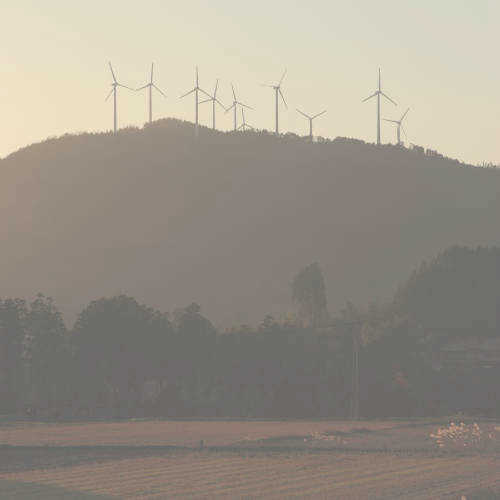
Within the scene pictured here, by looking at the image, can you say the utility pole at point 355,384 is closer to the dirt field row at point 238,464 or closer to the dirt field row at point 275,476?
the dirt field row at point 238,464

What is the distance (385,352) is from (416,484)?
3329 inches

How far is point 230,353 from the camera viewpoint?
459 feet

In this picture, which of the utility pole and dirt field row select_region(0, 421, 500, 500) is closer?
dirt field row select_region(0, 421, 500, 500)

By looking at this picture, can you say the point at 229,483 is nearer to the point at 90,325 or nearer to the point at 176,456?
the point at 176,456

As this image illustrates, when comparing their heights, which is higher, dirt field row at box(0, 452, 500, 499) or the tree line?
the tree line

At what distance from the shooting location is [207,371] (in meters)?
139

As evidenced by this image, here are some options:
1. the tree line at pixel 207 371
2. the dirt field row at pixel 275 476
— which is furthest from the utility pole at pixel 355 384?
the dirt field row at pixel 275 476

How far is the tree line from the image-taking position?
133125 mm

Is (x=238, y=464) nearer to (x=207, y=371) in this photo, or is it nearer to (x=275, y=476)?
(x=275, y=476)

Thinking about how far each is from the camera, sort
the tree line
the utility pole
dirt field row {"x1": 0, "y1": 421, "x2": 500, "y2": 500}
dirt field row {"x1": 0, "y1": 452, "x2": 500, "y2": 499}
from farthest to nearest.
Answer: the tree line < the utility pole < dirt field row {"x1": 0, "y1": 421, "x2": 500, "y2": 500} < dirt field row {"x1": 0, "y1": 452, "x2": 500, "y2": 499}

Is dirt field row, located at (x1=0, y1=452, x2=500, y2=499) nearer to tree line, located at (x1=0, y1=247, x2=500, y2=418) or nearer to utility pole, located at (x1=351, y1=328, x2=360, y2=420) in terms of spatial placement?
utility pole, located at (x1=351, y1=328, x2=360, y2=420)

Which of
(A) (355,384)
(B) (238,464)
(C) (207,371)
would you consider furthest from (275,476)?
(C) (207,371)

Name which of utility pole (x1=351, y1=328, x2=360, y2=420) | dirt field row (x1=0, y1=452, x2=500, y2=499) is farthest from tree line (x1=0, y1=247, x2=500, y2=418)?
dirt field row (x1=0, y1=452, x2=500, y2=499)

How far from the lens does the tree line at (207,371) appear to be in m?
133
